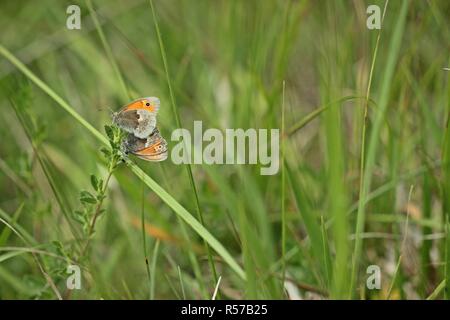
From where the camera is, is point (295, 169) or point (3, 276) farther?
point (295, 169)

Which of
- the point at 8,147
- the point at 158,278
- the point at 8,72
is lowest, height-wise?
the point at 158,278

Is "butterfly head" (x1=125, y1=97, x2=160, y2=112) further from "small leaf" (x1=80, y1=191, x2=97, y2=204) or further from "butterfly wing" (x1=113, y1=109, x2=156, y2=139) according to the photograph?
"small leaf" (x1=80, y1=191, x2=97, y2=204)

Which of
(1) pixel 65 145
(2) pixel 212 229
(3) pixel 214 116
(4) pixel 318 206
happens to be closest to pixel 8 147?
(1) pixel 65 145

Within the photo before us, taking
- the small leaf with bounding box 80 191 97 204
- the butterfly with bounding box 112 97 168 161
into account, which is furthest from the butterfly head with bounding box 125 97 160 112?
the small leaf with bounding box 80 191 97 204

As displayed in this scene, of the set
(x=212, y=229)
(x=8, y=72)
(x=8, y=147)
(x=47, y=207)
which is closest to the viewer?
(x=47, y=207)

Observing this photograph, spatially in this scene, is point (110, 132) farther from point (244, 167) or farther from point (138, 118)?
point (244, 167)

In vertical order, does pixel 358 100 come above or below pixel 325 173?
above

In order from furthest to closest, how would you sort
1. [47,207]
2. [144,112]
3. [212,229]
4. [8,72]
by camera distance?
[8,72], [212,229], [47,207], [144,112]

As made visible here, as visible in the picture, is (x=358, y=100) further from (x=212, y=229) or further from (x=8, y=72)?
(x=8, y=72)

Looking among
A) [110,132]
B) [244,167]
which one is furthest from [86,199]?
[244,167]
